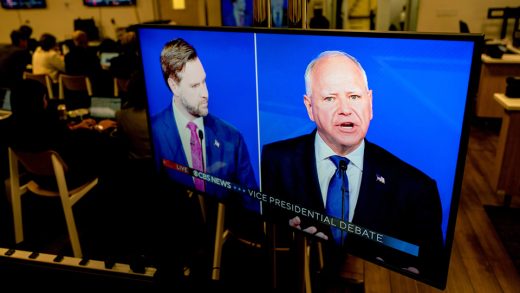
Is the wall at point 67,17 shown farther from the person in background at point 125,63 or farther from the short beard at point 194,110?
the short beard at point 194,110

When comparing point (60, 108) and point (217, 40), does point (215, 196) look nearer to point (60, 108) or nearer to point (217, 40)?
point (217, 40)

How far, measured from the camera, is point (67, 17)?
830 centimetres

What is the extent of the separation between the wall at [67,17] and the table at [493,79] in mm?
5701

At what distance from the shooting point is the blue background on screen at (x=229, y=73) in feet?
4.23

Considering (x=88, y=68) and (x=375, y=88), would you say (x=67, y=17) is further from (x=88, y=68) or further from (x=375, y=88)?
(x=375, y=88)

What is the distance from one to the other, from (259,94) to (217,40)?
0.76ft

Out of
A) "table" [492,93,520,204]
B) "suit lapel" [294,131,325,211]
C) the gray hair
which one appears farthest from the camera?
"table" [492,93,520,204]

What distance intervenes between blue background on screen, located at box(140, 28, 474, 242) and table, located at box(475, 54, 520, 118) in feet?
13.3

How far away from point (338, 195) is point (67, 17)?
28.4 feet

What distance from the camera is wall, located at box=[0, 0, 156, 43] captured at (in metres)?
7.82

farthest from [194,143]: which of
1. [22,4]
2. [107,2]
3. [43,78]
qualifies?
[22,4]

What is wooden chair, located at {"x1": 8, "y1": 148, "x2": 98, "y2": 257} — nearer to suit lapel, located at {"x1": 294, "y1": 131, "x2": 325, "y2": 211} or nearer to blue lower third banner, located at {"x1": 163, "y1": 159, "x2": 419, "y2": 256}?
blue lower third banner, located at {"x1": 163, "y1": 159, "x2": 419, "y2": 256}

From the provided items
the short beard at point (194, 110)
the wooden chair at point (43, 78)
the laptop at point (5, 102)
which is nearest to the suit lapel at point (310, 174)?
the short beard at point (194, 110)

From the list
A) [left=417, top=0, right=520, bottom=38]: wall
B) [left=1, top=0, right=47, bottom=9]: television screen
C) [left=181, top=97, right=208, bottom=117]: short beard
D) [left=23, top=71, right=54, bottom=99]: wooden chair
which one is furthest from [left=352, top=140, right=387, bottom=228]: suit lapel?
[left=1, top=0, right=47, bottom=9]: television screen
